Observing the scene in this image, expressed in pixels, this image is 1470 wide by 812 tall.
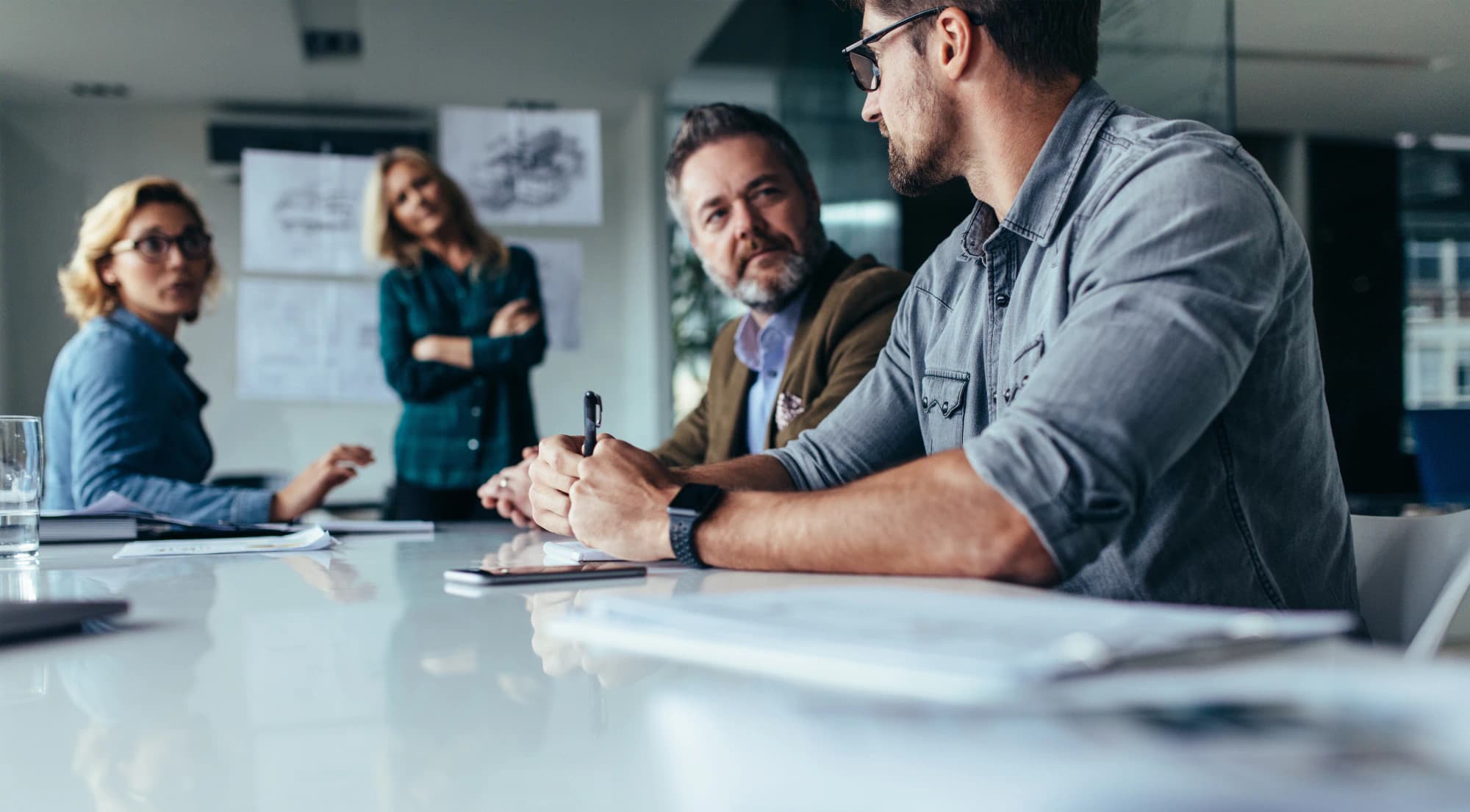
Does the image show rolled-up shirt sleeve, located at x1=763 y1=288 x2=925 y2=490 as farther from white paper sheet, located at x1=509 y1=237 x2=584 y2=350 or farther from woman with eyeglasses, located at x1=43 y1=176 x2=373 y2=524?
white paper sheet, located at x1=509 y1=237 x2=584 y2=350

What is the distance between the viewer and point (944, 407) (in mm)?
1384

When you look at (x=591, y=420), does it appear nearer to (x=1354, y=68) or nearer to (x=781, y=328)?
(x=781, y=328)

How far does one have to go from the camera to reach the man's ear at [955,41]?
1.32m

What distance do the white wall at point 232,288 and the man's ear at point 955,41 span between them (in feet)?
12.3

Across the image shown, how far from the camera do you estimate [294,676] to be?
630 millimetres

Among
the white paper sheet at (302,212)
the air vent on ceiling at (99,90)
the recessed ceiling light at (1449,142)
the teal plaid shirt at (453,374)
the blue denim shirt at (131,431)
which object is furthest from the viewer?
the recessed ceiling light at (1449,142)

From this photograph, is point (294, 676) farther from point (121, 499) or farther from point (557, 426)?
point (557, 426)

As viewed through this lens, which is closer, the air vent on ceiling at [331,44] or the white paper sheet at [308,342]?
the white paper sheet at [308,342]

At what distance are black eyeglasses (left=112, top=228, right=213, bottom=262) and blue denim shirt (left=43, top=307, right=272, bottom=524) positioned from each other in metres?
0.16

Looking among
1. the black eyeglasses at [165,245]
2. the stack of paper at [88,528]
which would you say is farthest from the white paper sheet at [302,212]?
the stack of paper at [88,528]

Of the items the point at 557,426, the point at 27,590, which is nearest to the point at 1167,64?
the point at 27,590

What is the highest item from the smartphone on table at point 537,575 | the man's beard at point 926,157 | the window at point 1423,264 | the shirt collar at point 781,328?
the window at point 1423,264

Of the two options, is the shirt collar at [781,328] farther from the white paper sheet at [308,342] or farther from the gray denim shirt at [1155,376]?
the white paper sheet at [308,342]

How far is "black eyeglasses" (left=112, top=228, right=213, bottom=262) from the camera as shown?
105 inches
